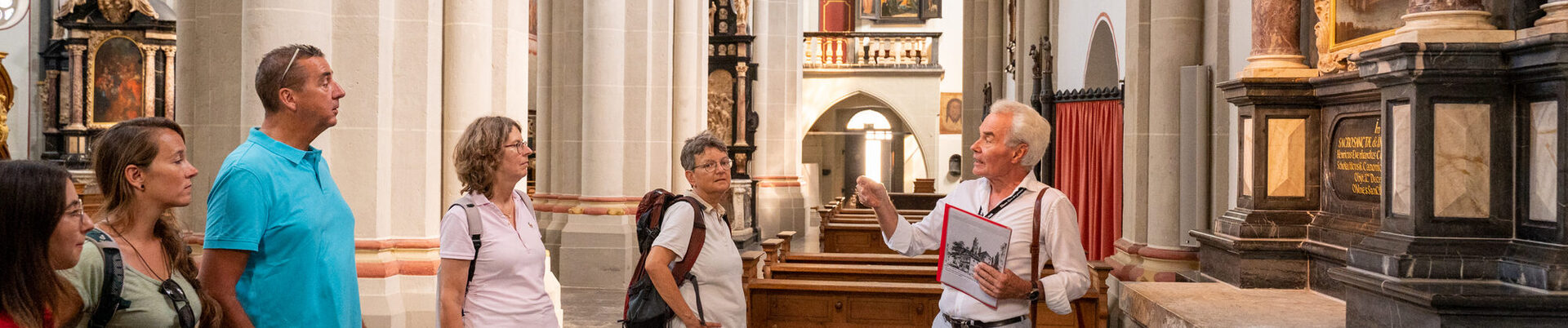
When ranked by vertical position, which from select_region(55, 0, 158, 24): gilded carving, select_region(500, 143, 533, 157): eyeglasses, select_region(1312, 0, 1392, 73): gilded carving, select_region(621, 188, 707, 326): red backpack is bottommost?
select_region(621, 188, 707, 326): red backpack

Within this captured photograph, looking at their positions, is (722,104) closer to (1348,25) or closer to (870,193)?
(1348,25)

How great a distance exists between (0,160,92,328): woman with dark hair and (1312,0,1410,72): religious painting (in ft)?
17.2

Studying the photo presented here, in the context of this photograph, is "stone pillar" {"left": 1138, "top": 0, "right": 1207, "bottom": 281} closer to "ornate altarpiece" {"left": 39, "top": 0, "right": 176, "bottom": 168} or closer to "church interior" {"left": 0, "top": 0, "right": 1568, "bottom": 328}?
"church interior" {"left": 0, "top": 0, "right": 1568, "bottom": 328}

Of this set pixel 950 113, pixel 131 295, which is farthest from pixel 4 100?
pixel 950 113

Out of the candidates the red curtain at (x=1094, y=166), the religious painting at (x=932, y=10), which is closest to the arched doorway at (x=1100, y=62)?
the red curtain at (x=1094, y=166)

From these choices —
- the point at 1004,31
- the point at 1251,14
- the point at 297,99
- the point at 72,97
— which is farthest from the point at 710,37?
the point at 297,99

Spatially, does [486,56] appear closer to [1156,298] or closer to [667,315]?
[667,315]

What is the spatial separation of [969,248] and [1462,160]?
2154 mm

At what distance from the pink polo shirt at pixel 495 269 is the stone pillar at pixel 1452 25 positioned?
313cm

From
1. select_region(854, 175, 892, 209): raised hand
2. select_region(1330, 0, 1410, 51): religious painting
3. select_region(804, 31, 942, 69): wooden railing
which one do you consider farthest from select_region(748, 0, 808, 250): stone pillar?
select_region(854, 175, 892, 209): raised hand

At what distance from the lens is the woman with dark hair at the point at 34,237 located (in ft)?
6.65

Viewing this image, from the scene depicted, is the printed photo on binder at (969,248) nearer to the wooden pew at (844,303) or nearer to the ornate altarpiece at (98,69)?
the wooden pew at (844,303)

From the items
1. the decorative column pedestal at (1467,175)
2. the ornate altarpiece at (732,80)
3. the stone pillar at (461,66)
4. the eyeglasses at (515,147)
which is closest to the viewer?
the eyeglasses at (515,147)

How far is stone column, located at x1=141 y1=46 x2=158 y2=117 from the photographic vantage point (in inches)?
667
